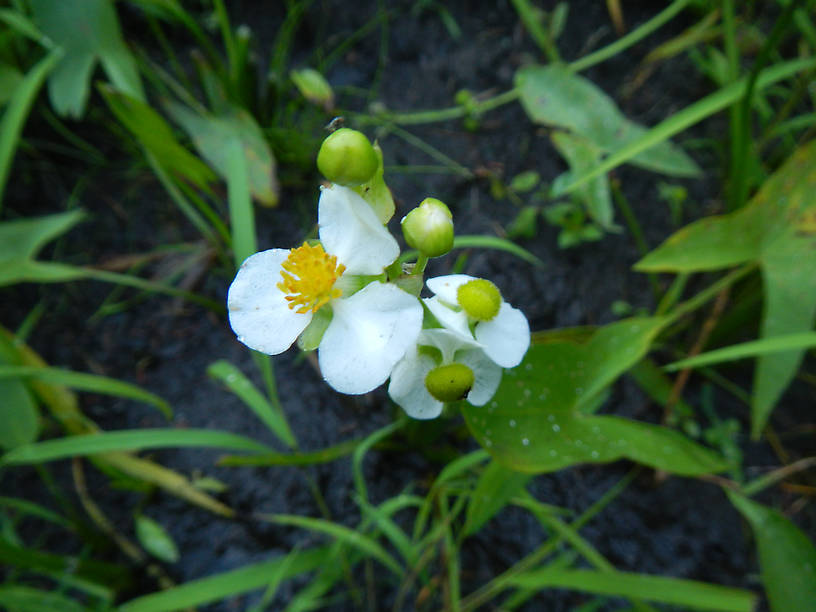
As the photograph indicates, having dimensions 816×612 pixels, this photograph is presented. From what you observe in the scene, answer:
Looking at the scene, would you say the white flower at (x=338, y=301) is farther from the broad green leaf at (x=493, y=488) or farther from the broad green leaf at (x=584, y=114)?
the broad green leaf at (x=584, y=114)

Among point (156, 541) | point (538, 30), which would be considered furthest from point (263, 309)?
point (538, 30)

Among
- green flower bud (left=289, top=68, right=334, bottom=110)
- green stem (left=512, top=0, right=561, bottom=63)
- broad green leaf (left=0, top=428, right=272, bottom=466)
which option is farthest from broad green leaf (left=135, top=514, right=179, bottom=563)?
green stem (left=512, top=0, right=561, bottom=63)

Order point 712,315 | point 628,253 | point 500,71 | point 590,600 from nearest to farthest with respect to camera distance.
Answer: point 590,600, point 712,315, point 628,253, point 500,71

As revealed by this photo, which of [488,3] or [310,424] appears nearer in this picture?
[310,424]

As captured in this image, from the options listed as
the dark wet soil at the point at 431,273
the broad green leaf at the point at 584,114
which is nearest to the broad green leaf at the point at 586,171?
the broad green leaf at the point at 584,114

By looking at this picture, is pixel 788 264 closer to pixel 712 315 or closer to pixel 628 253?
pixel 712 315

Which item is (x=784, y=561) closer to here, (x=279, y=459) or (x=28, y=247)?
(x=279, y=459)

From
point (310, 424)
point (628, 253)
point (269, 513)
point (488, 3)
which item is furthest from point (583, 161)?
point (269, 513)
